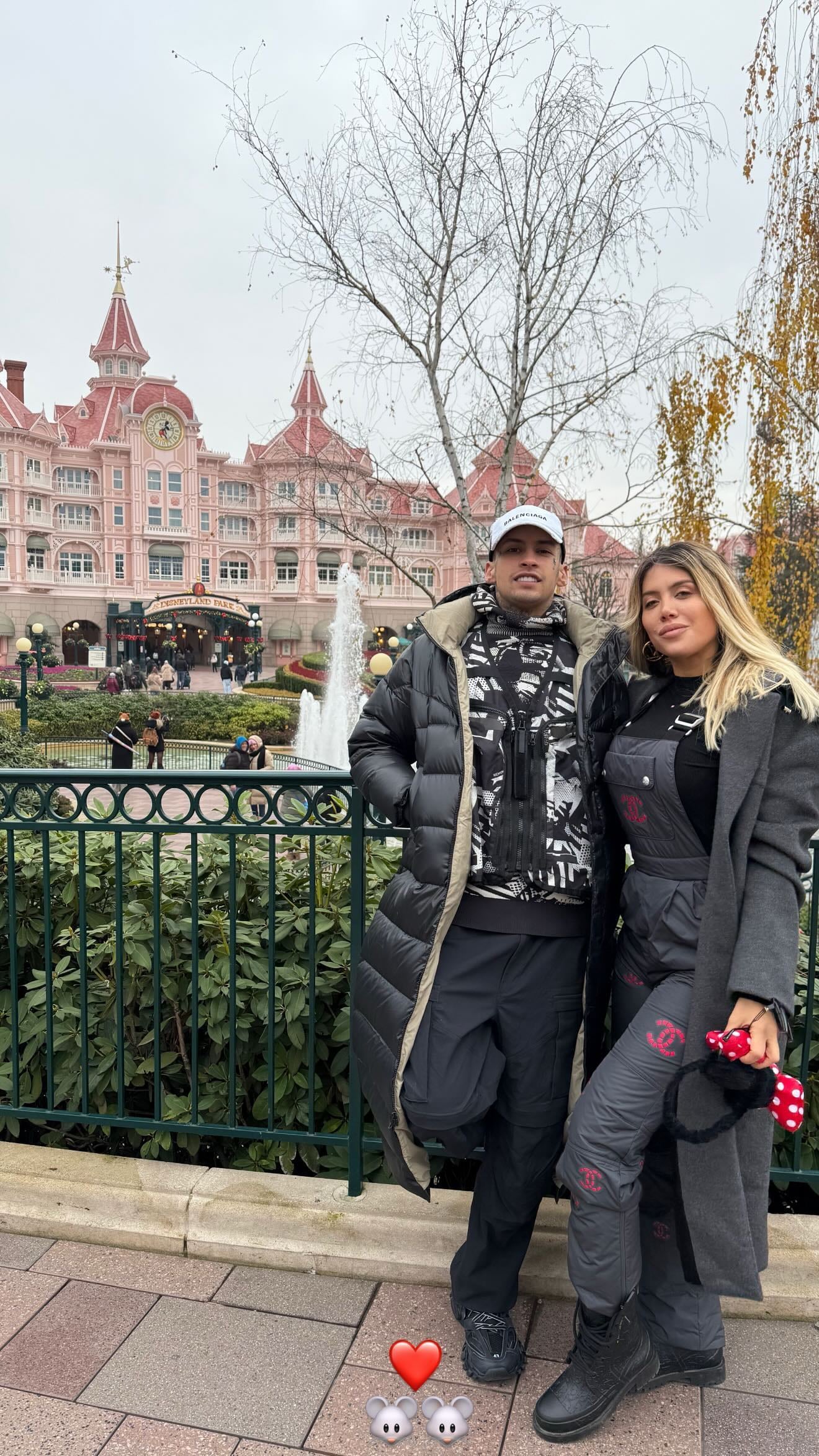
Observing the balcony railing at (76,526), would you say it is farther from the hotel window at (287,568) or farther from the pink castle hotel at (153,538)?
the hotel window at (287,568)

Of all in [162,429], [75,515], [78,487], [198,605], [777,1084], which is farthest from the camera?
[162,429]

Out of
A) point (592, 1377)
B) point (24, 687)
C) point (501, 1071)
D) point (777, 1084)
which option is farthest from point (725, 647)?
point (24, 687)

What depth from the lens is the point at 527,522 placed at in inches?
87.9

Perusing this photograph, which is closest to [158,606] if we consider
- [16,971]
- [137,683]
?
[137,683]

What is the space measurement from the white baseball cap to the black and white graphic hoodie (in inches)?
8.1

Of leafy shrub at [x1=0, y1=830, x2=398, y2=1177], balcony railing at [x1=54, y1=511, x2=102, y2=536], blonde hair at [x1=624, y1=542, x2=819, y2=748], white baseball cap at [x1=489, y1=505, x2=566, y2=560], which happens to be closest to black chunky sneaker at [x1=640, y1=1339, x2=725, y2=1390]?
leafy shrub at [x1=0, y1=830, x2=398, y2=1177]

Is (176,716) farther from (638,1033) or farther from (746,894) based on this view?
(746,894)

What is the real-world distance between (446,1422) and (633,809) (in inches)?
55.6

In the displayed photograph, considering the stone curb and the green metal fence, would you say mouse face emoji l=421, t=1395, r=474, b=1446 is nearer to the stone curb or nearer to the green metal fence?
the stone curb

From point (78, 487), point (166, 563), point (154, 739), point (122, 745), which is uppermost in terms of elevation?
point (78, 487)

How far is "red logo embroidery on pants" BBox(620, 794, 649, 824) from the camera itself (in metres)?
2.03

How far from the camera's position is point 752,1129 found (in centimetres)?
Result: 202

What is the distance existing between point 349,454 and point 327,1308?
33.4 feet

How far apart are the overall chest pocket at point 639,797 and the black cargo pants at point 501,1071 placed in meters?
0.34
